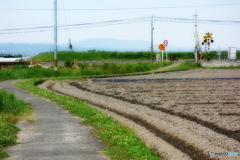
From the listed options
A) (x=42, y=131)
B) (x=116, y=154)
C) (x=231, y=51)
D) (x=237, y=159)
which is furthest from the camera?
(x=231, y=51)

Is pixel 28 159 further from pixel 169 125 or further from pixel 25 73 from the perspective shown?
pixel 25 73

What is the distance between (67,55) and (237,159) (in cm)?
8228

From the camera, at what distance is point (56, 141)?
1129cm

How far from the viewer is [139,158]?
941 cm

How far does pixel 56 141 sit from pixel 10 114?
18.1 ft

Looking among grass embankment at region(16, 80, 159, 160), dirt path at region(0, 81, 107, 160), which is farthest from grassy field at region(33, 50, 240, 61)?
dirt path at region(0, 81, 107, 160)

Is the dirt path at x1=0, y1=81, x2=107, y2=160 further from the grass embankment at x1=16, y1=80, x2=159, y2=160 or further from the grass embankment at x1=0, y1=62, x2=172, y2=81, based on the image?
the grass embankment at x1=0, y1=62, x2=172, y2=81

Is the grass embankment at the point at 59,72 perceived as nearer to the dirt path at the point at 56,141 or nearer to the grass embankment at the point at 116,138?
the grass embankment at the point at 116,138

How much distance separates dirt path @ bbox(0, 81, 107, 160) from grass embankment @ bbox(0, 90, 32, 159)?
27cm

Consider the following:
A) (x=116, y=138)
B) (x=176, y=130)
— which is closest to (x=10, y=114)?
(x=116, y=138)

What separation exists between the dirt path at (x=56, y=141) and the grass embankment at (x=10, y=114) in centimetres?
27

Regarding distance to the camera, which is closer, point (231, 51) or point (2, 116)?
point (2, 116)

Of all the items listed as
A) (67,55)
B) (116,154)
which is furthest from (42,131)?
(67,55)

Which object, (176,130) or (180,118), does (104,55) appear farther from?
(176,130)
